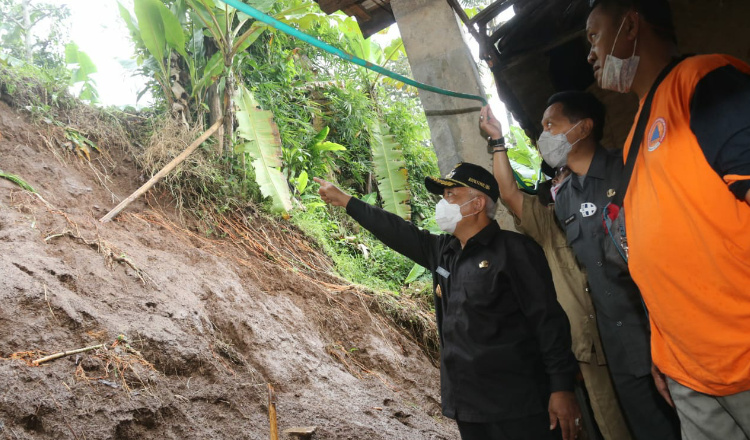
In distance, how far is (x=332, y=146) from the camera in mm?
7973

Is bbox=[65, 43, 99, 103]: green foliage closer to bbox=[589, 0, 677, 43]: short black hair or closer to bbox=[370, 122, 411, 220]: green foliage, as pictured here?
bbox=[370, 122, 411, 220]: green foliage

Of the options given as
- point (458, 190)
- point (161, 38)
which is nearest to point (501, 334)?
point (458, 190)

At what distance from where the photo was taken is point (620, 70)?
1.88m

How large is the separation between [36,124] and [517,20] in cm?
475

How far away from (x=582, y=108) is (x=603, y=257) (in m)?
0.79

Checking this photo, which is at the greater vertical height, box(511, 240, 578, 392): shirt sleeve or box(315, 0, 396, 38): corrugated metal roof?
box(315, 0, 396, 38): corrugated metal roof

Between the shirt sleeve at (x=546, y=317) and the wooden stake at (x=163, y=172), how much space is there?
149 inches

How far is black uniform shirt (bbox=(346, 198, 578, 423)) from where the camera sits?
7.09 ft

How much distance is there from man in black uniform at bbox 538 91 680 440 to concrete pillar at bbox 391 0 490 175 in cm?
60

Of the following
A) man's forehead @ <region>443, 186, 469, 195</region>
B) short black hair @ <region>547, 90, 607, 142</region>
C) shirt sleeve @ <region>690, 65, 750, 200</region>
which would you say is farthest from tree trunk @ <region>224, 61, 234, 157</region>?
shirt sleeve @ <region>690, 65, 750, 200</region>

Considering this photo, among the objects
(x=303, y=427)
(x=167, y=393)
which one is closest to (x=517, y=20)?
(x=303, y=427)

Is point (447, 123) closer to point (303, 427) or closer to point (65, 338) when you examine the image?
point (303, 427)

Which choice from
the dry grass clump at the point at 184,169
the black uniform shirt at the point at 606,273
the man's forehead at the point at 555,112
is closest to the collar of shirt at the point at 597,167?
the black uniform shirt at the point at 606,273

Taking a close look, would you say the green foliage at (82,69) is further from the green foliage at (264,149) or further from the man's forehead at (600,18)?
the man's forehead at (600,18)
